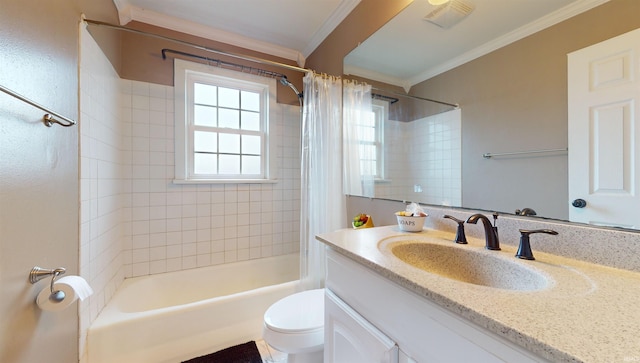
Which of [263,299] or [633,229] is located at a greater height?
[633,229]

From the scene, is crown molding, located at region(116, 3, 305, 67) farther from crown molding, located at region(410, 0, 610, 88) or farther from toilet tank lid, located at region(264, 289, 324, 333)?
toilet tank lid, located at region(264, 289, 324, 333)

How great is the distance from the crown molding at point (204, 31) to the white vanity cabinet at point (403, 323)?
228cm

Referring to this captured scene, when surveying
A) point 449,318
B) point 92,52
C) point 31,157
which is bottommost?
point 449,318

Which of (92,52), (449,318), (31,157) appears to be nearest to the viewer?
(449,318)

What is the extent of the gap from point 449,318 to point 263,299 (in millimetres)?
1487

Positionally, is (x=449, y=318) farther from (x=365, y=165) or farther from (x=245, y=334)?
(x=245, y=334)

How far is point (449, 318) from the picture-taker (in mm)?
524

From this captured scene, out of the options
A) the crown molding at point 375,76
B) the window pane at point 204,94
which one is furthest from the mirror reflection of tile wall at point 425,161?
the window pane at point 204,94

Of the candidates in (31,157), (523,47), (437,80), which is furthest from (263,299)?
(523,47)

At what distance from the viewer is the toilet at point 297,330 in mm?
1108

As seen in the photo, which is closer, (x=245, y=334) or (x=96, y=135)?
(x=96, y=135)

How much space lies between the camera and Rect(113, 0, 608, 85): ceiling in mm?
961

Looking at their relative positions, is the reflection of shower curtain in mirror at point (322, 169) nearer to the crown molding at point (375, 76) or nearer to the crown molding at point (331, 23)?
the crown molding at point (375, 76)

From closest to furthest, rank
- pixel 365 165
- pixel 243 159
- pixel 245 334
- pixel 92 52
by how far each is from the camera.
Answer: pixel 92 52, pixel 245 334, pixel 365 165, pixel 243 159
